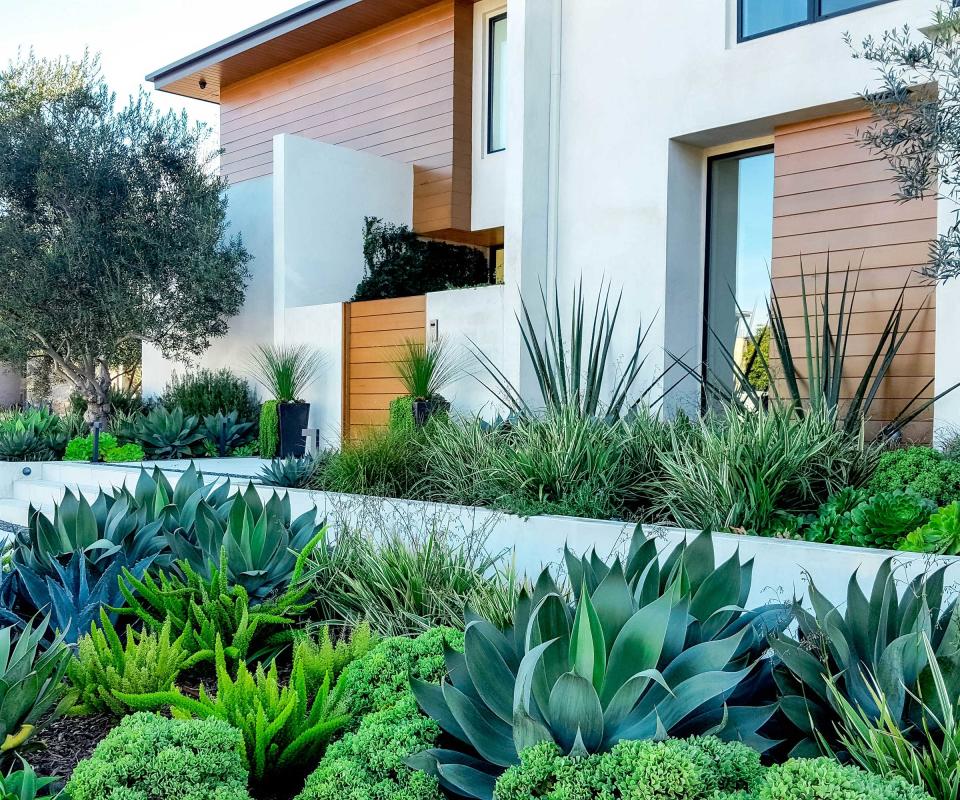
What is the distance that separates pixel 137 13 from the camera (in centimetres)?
1877

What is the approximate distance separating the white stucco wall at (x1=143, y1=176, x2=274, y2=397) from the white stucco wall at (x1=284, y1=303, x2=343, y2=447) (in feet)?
2.93

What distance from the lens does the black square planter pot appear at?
10.7 meters

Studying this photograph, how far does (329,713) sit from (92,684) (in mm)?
834

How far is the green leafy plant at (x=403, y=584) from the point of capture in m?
3.47

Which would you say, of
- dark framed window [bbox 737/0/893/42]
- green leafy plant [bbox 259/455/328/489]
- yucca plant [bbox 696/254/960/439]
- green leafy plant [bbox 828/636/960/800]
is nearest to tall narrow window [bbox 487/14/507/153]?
dark framed window [bbox 737/0/893/42]

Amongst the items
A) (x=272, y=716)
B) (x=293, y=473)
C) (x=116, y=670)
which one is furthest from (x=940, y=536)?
(x=293, y=473)

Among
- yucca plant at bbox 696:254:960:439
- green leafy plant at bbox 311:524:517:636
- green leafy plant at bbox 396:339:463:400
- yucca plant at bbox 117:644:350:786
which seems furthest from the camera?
green leafy plant at bbox 396:339:463:400

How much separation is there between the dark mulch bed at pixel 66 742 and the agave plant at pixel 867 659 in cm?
205

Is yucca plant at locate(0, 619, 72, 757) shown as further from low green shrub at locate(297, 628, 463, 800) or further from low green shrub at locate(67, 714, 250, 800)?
low green shrub at locate(297, 628, 463, 800)

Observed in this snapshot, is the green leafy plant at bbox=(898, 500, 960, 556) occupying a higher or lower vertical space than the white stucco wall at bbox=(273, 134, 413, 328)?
lower

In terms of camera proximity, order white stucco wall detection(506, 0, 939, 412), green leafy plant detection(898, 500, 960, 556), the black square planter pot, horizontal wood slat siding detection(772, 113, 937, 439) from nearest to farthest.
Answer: green leafy plant detection(898, 500, 960, 556) < horizontal wood slat siding detection(772, 113, 937, 439) < white stucco wall detection(506, 0, 939, 412) < the black square planter pot

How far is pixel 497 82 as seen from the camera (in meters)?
12.6

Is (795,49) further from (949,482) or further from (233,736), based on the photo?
(233,736)

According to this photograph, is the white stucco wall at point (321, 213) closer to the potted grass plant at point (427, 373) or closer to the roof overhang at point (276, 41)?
the roof overhang at point (276, 41)
